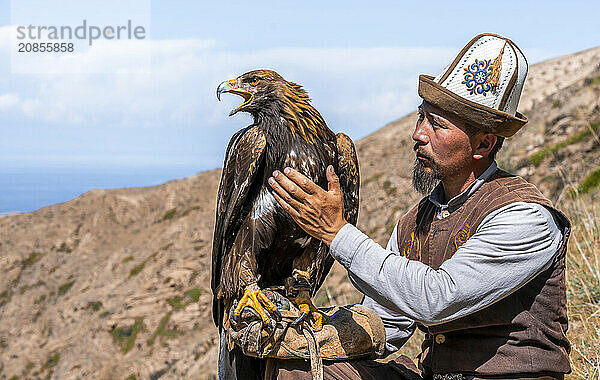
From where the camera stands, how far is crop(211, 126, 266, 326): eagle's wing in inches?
135

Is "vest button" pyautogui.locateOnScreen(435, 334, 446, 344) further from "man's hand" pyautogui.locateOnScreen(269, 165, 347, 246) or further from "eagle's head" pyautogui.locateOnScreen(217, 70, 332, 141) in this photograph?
"eagle's head" pyautogui.locateOnScreen(217, 70, 332, 141)

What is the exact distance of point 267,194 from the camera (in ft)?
11.4

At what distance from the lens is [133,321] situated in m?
15.0

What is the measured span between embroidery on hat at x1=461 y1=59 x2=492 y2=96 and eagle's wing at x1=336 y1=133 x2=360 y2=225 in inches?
32.5

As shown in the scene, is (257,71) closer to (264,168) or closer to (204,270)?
(264,168)

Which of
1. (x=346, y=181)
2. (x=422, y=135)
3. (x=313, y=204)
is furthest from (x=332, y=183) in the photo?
(x=346, y=181)

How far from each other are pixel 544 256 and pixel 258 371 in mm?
1762

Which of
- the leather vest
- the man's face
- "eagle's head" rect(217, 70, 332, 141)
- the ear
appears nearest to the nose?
the man's face

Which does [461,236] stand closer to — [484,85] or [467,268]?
[467,268]

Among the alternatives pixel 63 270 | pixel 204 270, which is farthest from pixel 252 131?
pixel 63 270

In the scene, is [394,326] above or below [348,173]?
below

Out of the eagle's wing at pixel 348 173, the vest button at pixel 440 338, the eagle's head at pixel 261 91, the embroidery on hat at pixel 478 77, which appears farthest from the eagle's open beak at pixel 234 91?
the vest button at pixel 440 338

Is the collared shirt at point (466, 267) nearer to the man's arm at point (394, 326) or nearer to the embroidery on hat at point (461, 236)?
the embroidery on hat at point (461, 236)

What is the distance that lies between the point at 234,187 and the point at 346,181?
650 millimetres
